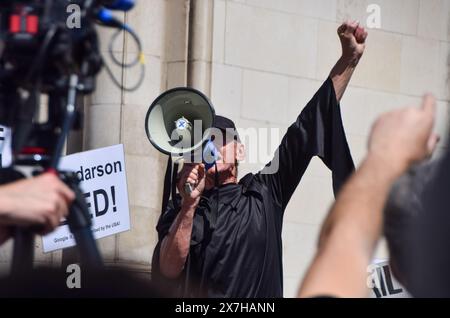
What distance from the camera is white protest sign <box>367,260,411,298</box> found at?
643 centimetres

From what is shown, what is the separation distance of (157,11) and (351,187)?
687 cm

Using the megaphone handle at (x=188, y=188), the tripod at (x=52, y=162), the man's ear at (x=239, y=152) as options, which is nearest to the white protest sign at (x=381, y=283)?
the man's ear at (x=239, y=152)

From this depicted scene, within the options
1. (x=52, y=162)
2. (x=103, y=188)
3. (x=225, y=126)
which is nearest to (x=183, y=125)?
(x=225, y=126)

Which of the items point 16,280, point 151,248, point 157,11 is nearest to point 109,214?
point 151,248

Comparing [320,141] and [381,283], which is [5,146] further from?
[381,283]

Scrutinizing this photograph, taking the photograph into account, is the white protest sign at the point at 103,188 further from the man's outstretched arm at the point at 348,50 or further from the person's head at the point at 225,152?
the man's outstretched arm at the point at 348,50

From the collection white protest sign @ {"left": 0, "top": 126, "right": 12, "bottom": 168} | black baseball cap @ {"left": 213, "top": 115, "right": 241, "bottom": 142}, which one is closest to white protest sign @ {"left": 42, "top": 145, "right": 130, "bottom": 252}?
white protest sign @ {"left": 0, "top": 126, "right": 12, "bottom": 168}

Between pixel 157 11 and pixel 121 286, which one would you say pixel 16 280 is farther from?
pixel 157 11

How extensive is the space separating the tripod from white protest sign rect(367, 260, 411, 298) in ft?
13.5

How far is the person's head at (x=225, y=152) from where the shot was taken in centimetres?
569

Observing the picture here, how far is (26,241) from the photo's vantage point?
228 centimetres

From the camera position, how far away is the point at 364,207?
182cm

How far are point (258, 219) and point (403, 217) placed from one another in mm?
3644

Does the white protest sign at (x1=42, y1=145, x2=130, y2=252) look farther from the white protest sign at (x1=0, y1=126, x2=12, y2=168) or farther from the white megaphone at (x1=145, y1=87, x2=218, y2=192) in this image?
the white megaphone at (x1=145, y1=87, x2=218, y2=192)
